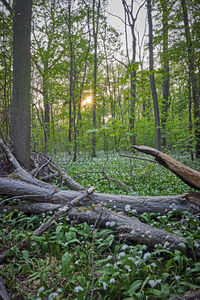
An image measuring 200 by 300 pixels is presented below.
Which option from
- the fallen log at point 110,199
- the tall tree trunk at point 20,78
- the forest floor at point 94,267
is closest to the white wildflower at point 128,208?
the fallen log at point 110,199

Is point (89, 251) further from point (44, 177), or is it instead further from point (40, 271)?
point (44, 177)

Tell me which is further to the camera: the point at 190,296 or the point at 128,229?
the point at 128,229

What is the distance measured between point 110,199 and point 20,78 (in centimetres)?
446

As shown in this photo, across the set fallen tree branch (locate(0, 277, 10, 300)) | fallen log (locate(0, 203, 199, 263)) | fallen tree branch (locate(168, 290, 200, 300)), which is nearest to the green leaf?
fallen tree branch (locate(168, 290, 200, 300))

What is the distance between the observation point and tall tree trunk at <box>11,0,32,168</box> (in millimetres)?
5258

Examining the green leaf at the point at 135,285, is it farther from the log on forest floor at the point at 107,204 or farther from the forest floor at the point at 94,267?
the log on forest floor at the point at 107,204

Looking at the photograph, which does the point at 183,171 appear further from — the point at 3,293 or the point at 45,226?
the point at 3,293

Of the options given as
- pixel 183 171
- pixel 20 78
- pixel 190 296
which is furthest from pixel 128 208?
pixel 20 78

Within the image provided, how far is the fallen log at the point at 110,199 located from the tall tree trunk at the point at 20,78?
1.94m

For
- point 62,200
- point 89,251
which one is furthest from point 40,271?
point 62,200

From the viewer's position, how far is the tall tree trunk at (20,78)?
526 cm

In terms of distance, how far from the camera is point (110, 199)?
331cm

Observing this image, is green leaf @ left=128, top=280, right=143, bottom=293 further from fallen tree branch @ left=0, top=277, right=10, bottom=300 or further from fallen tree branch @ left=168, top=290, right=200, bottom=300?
fallen tree branch @ left=0, top=277, right=10, bottom=300

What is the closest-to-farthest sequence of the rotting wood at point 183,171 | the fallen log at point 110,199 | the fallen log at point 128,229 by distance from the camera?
the fallen log at point 128,229
the rotting wood at point 183,171
the fallen log at point 110,199
